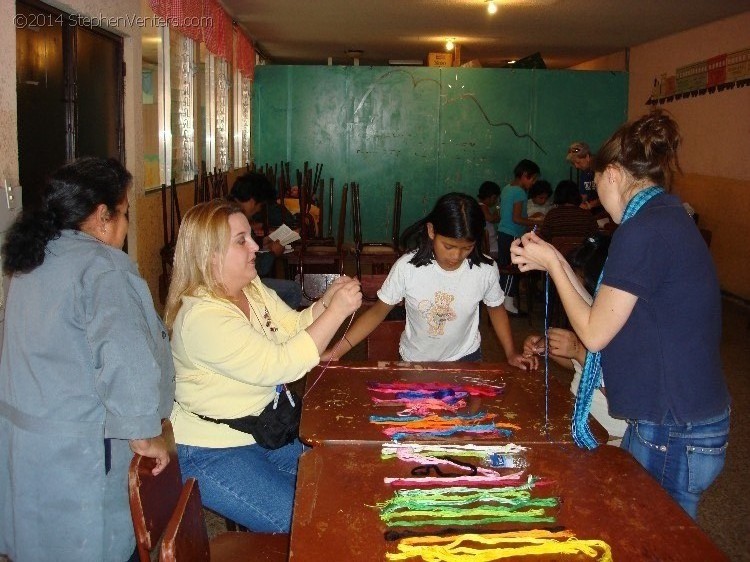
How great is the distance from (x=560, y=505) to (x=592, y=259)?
0.95 meters

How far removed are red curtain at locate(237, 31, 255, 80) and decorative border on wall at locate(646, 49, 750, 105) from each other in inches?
215

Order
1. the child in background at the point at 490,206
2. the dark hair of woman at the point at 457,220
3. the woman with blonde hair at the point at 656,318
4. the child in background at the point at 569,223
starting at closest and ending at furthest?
1. the woman with blonde hair at the point at 656,318
2. the dark hair of woman at the point at 457,220
3. the child in background at the point at 569,223
4. the child in background at the point at 490,206

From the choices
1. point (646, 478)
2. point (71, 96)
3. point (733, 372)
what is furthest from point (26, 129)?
point (733, 372)

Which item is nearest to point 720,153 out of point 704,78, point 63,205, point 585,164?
point 704,78

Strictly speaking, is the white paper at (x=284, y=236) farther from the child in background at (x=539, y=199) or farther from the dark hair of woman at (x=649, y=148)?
the dark hair of woman at (x=649, y=148)

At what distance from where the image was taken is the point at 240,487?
2107 mm

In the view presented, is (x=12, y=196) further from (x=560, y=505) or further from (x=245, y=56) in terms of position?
(x=245, y=56)

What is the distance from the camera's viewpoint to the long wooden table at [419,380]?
204 centimetres

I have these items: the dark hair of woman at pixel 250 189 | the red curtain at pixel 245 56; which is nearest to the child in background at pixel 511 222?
the dark hair of woman at pixel 250 189

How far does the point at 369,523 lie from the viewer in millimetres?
1568

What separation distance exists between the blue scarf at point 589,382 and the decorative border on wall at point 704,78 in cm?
676

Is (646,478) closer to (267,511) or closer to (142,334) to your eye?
(267,511)

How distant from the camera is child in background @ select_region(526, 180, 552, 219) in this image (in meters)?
8.23

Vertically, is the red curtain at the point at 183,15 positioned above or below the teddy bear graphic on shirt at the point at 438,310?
above
